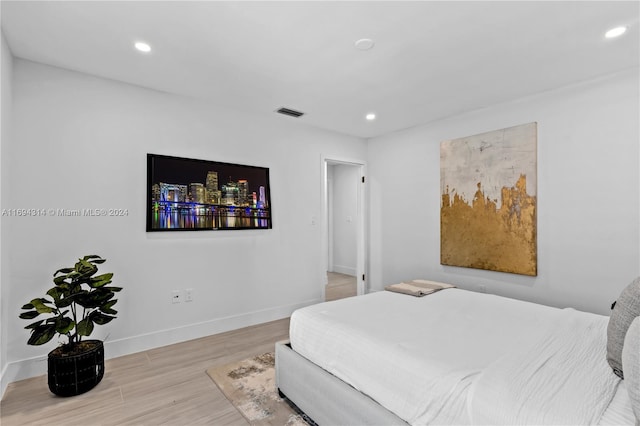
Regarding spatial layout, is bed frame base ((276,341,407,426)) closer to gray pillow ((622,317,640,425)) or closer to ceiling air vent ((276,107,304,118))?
gray pillow ((622,317,640,425))

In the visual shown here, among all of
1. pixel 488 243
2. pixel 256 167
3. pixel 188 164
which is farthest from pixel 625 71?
pixel 188 164

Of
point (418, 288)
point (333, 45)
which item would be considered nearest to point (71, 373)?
point (418, 288)

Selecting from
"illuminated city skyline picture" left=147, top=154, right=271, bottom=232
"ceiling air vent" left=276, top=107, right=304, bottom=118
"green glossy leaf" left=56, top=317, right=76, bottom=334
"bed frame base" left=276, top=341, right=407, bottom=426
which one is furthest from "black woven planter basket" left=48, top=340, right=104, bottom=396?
"ceiling air vent" left=276, top=107, right=304, bottom=118

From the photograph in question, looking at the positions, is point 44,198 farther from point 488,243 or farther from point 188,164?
point 488,243

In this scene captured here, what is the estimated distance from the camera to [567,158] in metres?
2.98

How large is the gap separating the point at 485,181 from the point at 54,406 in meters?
4.21

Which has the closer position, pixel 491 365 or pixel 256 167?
pixel 491 365

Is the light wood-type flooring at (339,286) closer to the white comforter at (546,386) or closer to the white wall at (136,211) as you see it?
the white wall at (136,211)

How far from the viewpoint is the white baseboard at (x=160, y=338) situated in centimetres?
244

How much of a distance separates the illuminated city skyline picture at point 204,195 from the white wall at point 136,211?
0.09 meters

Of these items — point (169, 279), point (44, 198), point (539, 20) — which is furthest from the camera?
point (169, 279)

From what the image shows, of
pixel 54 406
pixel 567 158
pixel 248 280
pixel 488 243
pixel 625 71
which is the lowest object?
pixel 54 406

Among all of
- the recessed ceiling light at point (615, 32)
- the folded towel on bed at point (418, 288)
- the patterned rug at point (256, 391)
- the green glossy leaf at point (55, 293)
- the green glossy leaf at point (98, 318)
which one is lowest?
the patterned rug at point (256, 391)

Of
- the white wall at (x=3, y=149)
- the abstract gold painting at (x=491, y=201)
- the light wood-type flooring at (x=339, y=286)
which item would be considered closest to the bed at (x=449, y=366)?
the abstract gold painting at (x=491, y=201)
